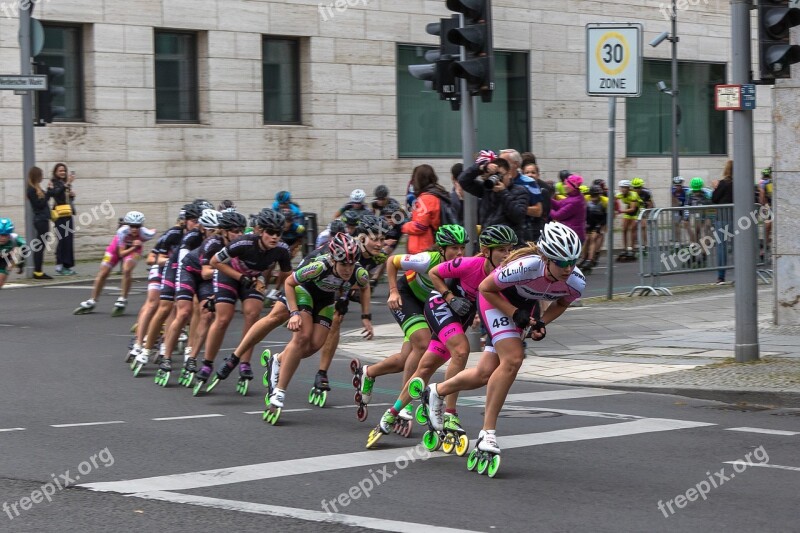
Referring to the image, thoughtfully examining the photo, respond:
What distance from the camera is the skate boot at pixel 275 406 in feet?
34.2

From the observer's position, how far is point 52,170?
25.8 meters

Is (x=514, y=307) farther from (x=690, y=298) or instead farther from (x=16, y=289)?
(x=16, y=289)

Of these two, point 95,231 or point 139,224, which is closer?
point 139,224

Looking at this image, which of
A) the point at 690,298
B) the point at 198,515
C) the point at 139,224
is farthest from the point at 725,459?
the point at 690,298

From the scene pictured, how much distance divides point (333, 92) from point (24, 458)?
75.6 ft

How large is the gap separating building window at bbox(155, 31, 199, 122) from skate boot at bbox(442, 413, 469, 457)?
20798 mm

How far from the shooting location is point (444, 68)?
45.5 feet

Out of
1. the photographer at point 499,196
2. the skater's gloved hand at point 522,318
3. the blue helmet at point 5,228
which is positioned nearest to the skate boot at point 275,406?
the skater's gloved hand at point 522,318

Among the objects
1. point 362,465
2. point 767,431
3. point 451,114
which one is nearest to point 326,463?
point 362,465

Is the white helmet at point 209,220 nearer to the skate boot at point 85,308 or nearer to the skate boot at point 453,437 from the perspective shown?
the skate boot at point 453,437

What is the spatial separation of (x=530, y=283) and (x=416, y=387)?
1375 mm

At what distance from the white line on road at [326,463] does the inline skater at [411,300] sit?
0.79m

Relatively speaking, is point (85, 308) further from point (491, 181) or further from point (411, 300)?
point (411, 300)

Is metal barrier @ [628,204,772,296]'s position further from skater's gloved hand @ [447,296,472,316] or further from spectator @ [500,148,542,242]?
skater's gloved hand @ [447,296,472,316]
